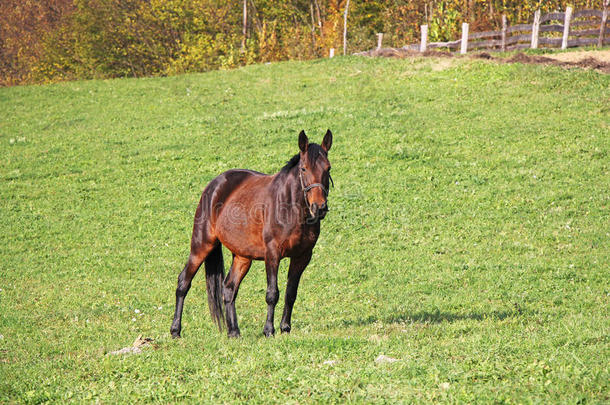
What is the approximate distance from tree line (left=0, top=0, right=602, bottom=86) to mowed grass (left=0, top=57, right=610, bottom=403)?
2368 cm

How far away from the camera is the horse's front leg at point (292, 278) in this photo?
8930 mm

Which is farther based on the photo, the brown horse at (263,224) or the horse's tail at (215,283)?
the horse's tail at (215,283)

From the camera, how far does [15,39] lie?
236ft

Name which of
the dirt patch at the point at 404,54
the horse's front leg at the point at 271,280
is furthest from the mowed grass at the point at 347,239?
the dirt patch at the point at 404,54

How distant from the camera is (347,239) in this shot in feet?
55.8

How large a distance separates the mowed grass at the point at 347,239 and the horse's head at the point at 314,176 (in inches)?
68.2

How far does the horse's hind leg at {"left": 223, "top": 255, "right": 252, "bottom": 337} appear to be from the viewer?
9.70 metres

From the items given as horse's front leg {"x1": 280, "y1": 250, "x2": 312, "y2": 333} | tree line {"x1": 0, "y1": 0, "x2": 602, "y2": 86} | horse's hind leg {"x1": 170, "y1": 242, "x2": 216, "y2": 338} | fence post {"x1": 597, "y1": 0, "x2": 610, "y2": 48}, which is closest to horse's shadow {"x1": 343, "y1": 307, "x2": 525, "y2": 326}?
horse's front leg {"x1": 280, "y1": 250, "x2": 312, "y2": 333}

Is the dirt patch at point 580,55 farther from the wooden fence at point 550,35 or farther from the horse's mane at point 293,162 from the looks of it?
the horse's mane at point 293,162

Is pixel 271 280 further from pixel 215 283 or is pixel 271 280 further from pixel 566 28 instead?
pixel 566 28

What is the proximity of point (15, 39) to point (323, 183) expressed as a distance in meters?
74.6

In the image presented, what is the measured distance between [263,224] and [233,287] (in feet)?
4.61

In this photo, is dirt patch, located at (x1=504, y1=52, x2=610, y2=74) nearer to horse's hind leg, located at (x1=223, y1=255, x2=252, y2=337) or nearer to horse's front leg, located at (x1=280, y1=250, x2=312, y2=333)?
horse's hind leg, located at (x1=223, y1=255, x2=252, y2=337)

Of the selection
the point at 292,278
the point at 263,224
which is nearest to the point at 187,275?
the point at 263,224
